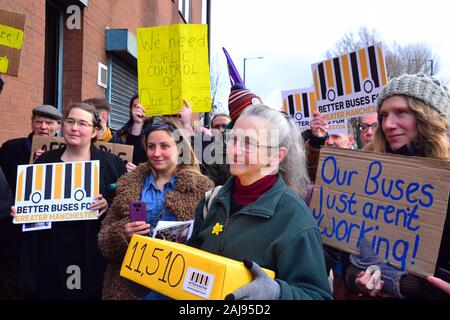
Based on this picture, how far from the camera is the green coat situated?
5.77ft

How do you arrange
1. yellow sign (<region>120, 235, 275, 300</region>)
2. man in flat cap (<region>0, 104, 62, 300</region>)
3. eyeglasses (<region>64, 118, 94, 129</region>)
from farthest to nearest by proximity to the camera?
man in flat cap (<region>0, 104, 62, 300</region>)
eyeglasses (<region>64, 118, 94, 129</region>)
yellow sign (<region>120, 235, 275, 300</region>)

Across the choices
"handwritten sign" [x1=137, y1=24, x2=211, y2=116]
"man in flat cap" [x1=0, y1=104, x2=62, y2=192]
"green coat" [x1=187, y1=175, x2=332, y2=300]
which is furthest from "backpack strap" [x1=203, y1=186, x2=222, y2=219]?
"handwritten sign" [x1=137, y1=24, x2=211, y2=116]

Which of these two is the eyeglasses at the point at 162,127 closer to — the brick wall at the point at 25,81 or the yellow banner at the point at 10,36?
the yellow banner at the point at 10,36

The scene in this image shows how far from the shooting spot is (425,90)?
2.27 meters

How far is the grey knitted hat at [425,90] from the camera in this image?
2.27 meters

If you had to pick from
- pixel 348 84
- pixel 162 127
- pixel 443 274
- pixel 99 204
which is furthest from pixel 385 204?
pixel 348 84

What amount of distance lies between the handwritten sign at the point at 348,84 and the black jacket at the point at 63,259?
7.20 ft

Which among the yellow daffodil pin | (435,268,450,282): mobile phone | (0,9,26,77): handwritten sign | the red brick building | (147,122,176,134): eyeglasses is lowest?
(435,268,450,282): mobile phone

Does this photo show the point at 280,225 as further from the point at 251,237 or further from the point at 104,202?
the point at 104,202

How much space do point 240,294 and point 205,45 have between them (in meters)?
3.70

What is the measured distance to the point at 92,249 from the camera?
10.7ft

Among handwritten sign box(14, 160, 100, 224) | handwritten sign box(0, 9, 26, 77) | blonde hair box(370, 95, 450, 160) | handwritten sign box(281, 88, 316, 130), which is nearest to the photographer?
blonde hair box(370, 95, 450, 160)

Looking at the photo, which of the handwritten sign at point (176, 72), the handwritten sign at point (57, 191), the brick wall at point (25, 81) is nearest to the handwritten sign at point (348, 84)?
the handwritten sign at point (176, 72)

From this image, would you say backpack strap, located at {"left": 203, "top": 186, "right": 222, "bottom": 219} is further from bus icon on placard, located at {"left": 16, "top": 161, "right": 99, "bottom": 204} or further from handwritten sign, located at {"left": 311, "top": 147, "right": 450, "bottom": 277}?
bus icon on placard, located at {"left": 16, "top": 161, "right": 99, "bottom": 204}
